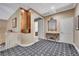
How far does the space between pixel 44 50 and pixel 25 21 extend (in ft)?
2.81

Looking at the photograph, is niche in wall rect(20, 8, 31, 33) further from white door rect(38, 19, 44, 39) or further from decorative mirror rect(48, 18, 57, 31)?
decorative mirror rect(48, 18, 57, 31)

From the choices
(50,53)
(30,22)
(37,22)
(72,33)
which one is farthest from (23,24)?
(72,33)

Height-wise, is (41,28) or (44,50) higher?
(41,28)

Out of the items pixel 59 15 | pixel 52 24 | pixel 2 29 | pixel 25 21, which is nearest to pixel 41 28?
pixel 52 24

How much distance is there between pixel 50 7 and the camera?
232 centimetres

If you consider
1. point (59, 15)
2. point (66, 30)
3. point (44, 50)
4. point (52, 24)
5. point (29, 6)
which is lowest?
point (44, 50)

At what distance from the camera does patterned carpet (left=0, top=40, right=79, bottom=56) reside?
2.23 metres

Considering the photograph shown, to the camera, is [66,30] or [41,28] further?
[41,28]

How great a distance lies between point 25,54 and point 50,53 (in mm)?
602

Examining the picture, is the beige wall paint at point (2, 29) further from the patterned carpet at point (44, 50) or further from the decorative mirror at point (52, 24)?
the decorative mirror at point (52, 24)

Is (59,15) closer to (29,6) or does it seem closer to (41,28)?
(41,28)

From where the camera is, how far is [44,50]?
2.30 metres

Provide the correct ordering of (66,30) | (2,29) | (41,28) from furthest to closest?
(41,28), (66,30), (2,29)

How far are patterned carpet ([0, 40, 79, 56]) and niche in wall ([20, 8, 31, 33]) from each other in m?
0.43
